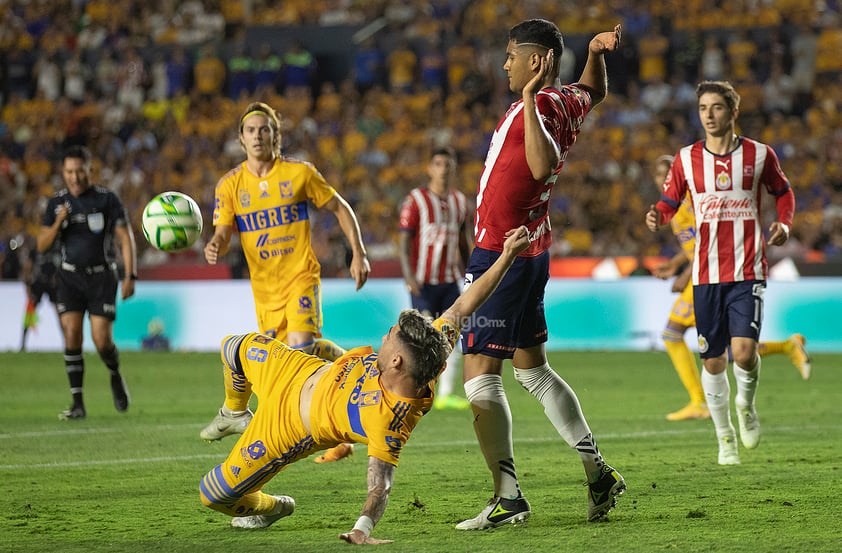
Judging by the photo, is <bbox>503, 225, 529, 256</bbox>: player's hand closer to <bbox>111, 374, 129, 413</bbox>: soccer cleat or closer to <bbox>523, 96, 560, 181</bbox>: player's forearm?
<bbox>523, 96, 560, 181</bbox>: player's forearm

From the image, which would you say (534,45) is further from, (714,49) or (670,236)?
(714,49)

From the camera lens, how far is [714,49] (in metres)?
23.0

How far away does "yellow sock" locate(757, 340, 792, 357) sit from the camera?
1088cm

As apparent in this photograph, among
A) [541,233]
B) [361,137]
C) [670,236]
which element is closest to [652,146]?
[670,236]

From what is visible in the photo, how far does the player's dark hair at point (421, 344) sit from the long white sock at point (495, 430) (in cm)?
77

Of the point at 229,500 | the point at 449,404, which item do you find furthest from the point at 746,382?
the point at 449,404

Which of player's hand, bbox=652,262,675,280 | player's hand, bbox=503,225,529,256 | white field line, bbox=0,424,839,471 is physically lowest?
white field line, bbox=0,424,839,471

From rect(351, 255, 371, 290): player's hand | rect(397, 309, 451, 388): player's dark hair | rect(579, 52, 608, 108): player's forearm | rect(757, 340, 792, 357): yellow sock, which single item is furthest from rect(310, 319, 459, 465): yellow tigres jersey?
rect(757, 340, 792, 357): yellow sock

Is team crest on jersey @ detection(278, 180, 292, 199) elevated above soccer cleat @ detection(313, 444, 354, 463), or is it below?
above

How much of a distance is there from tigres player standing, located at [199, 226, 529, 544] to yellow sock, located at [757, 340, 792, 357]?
20.5 ft


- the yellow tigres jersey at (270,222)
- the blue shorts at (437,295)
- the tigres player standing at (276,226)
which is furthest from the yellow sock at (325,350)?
the blue shorts at (437,295)

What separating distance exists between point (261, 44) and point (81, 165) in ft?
50.9

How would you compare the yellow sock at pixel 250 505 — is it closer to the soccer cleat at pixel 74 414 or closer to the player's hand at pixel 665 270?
the player's hand at pixel 665 270

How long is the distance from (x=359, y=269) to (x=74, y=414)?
4033mm
